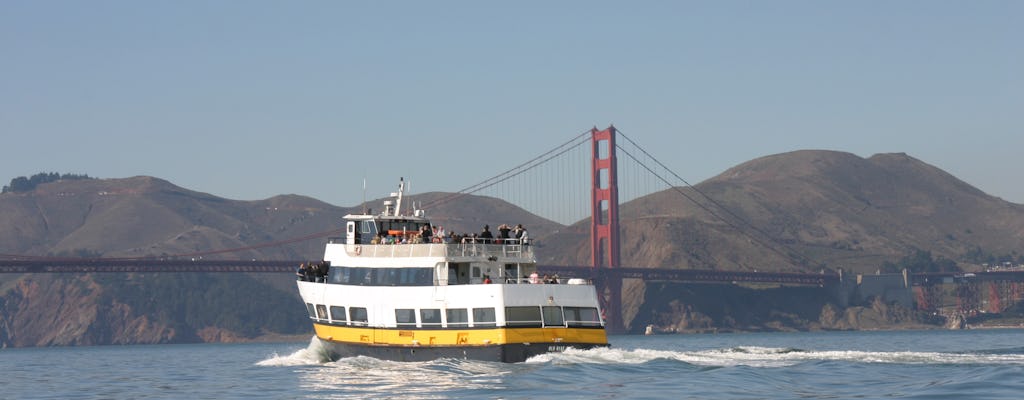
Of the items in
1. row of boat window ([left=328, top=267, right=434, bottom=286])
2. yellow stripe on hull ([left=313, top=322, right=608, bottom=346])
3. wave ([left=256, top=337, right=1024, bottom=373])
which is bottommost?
wave ([left=256, top=337, right=1024, bottom=373])

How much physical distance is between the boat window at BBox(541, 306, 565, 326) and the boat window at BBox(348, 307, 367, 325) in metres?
7.12

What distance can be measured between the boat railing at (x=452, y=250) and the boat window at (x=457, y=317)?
202cm

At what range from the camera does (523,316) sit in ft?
140

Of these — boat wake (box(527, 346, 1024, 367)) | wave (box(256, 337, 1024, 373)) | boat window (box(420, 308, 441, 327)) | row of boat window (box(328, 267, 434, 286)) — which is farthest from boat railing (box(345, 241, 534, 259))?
boat wake (box(527, 346, 1024, 367))

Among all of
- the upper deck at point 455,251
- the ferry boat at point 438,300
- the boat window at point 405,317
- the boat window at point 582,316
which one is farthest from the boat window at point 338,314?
the boat window at point 582,316

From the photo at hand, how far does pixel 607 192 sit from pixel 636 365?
111 m

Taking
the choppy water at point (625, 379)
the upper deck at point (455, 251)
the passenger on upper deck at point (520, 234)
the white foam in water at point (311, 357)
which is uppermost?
the passenger on upper deck at point (520, 234)

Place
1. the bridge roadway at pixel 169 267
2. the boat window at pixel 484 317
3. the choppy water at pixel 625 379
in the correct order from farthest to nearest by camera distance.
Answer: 1. the bridge roadway at pixel 169 267
2. the boat window at pixel 484 317
3. the choppy water at pixel 625 379

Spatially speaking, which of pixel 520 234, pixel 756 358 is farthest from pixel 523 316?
pixel 756 358

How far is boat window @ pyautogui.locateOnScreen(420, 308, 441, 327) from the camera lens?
44.3m

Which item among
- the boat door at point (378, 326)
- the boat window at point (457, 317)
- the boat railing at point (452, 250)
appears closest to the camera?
the boat window at point (457, 317)

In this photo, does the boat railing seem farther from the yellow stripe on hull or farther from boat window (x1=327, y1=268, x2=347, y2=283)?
the yellow stripe on hull

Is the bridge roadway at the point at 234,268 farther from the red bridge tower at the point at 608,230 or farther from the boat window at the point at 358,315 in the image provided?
the boat window at the point at 358,315

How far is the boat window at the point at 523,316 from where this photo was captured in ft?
139
